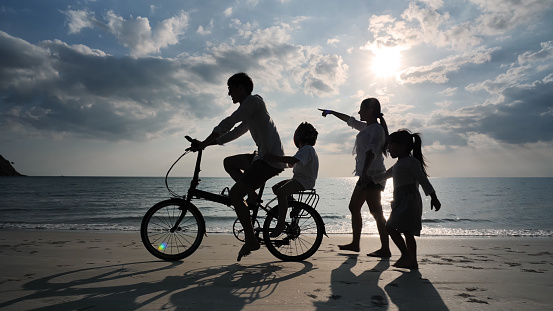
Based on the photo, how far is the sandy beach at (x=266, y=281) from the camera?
2.88 m

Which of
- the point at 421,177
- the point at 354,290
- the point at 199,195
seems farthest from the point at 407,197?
the point at 199,195

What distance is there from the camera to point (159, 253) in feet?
15.4

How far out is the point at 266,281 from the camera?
3.65 metres

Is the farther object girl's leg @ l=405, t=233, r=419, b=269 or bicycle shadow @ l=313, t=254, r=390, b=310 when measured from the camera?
girl's leg @ l=405, t=233, r=419, b=269

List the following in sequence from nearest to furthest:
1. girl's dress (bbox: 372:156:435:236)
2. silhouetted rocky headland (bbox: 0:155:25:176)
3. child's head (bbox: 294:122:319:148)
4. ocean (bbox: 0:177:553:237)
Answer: girl's dress (bbox: 372:156:435:236)
child's head (bbox: 294:122:319:148)
ocean (bbox: 0:177:553:237)
silhouetted rocky headland (bbox: 0:155:25:176)

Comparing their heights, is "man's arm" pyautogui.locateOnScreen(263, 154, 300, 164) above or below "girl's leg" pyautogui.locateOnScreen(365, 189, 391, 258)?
above

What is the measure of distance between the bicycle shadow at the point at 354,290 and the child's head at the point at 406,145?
142cm

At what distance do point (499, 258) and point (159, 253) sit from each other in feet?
16.5

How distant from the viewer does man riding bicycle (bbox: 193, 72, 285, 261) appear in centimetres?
423

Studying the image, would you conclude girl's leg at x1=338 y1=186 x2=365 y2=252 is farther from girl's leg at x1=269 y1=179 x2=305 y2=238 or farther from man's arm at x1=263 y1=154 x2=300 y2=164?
man's arm at x1=263 y1=154 x2=300 y2=164

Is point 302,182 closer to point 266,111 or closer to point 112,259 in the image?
point 266,111

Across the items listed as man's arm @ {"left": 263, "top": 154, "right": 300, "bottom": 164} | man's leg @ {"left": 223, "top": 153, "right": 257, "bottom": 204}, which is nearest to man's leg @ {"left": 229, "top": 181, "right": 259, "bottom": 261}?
man's leg @ {"left": 223, "top": 153, "right": 257, "bottom": 204}

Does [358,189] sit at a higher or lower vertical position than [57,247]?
higher

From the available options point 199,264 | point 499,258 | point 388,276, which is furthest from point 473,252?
point 199,264
